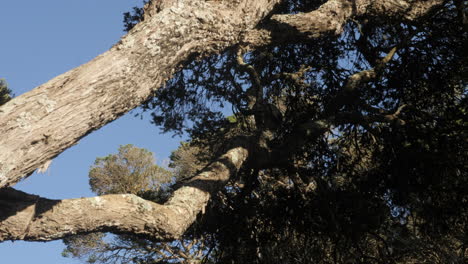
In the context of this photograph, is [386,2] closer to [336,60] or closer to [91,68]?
[336,60]

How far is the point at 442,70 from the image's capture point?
27.6 ft

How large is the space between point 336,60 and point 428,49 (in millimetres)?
1795

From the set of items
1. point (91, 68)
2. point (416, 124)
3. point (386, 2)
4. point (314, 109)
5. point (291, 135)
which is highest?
point (386, 2)

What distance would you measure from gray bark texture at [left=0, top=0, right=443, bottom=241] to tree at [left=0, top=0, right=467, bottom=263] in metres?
0.01

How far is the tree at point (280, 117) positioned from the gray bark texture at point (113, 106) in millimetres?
12

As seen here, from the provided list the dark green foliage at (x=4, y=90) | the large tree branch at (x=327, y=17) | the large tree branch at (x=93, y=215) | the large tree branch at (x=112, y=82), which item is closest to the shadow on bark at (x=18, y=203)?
the large tree branch at (x=93, y=215)

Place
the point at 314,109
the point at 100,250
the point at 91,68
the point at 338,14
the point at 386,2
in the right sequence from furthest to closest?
the point at 100,250 < the point at 314,109 < the point at 386,2 < the point at 338,14 < the point at 91,68

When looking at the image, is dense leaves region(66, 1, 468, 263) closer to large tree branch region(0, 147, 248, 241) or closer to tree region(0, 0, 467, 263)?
tree region(0, 0, 467, 263)

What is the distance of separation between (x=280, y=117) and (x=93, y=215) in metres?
4.25

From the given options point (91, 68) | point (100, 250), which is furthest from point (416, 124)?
point (100, 250)

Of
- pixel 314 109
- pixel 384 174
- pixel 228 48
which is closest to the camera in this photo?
pixel 228 48

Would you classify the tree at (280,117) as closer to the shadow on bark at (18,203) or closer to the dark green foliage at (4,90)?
the shadow on bark at (18,203)

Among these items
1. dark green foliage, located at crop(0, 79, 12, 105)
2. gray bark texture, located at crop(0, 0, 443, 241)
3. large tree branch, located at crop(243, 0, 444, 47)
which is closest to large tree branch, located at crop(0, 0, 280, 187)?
gray bark texture, located at crop(0, 0, 443, 241)

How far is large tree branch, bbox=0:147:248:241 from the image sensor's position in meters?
4.07
